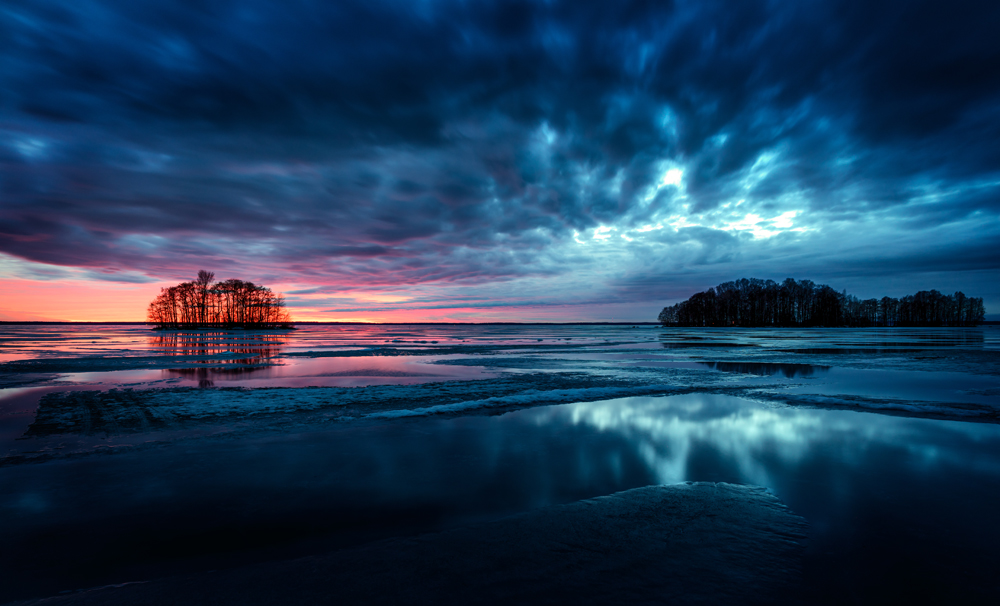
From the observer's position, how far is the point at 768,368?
1580 cm

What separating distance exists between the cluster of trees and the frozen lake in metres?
95.7

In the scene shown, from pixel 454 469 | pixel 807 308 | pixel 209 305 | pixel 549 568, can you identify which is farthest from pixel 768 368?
pixel 807 308

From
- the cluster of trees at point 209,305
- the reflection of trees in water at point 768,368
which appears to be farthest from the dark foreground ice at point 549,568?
the cluster of trees at point 209,305

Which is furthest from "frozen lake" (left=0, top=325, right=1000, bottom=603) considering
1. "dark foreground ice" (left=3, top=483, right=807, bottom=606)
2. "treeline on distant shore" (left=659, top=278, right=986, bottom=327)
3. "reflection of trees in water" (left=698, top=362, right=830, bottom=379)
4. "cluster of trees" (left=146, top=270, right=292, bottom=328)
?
"treeline on distant shore" (left=659, top=278, right=986, bottom=327)

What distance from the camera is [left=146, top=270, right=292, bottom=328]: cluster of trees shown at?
9056 cm

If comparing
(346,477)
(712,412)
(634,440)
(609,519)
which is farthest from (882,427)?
(346,477)

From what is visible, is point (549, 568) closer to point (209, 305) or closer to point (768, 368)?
point (768, 368)

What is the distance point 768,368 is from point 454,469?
15.4 meters

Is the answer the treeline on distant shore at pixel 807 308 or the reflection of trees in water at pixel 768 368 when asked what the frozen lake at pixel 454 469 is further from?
the treeline on distant shore at pixel 807 308

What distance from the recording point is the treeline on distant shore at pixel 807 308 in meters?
127

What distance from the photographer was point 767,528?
3.55m

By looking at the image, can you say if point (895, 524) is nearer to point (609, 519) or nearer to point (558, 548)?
point (609, 519)

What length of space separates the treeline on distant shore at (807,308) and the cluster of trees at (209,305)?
139 meters

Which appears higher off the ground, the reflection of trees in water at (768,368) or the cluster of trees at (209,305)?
the cluster of trees at (209,305)
